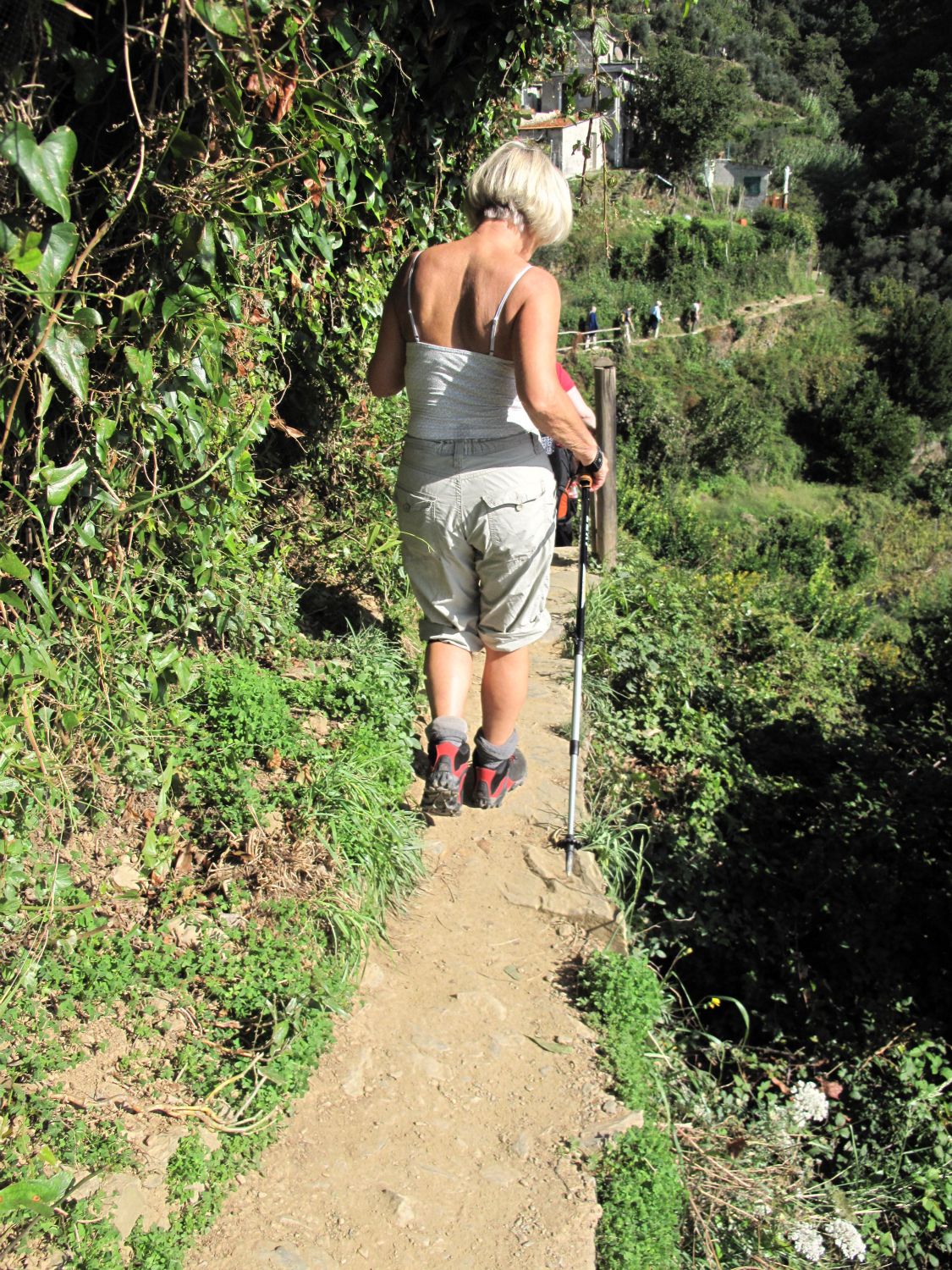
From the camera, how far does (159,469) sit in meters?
2.69

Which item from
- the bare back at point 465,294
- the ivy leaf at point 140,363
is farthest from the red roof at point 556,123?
the ivy leaf at point 140,363

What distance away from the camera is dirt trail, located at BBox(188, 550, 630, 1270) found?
221cm

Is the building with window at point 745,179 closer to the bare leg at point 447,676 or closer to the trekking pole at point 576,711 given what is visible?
the trekking pole at point 576,711

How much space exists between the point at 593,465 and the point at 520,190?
0.85 m

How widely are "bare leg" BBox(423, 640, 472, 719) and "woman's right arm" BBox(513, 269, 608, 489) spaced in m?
0.82

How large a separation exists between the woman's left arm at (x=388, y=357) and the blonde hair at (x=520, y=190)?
0.36 m

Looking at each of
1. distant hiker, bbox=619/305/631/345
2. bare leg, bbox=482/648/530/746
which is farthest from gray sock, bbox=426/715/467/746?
distant hiker, bbox=619/305/631/345

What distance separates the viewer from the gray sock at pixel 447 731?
10.1 ft

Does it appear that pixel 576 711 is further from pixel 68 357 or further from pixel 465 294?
pixel 68 357

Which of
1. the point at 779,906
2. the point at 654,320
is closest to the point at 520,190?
the point at 779,906

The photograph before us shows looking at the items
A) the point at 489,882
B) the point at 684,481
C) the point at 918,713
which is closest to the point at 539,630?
the point at 489,882

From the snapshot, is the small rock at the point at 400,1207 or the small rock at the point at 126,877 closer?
the small rock at the point at 400,1207

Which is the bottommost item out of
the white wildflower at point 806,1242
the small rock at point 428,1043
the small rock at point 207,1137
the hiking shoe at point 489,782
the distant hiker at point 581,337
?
the white wildflower at point 806,1242

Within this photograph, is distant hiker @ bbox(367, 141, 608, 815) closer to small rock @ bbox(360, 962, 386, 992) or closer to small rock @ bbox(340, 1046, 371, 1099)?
small rock @ bbox(360, 962, 386, 992)
